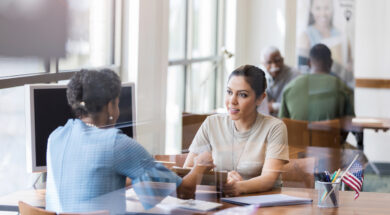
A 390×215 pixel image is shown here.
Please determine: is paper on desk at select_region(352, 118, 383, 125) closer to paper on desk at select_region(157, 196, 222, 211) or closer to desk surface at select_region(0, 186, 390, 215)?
desk surface at select_region(0, 186, 390, 215)

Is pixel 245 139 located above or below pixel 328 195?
above

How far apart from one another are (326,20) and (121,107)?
1.01 meters

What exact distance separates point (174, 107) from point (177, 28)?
0.30 meters

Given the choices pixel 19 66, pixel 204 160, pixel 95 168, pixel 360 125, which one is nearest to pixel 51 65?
pixel 19 66

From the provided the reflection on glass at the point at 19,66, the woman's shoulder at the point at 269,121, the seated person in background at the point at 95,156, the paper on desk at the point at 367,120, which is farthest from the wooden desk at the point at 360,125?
the reflection on glass at the point at 19,66

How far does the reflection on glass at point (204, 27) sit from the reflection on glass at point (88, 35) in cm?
29

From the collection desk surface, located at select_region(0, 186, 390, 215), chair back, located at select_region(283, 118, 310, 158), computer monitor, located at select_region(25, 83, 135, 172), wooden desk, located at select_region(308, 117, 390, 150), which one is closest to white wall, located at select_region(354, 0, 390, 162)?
wooden desk, located at select_region(308, 117, 390, 150)

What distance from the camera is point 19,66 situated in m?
1.95

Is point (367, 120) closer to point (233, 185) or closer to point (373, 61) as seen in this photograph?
point (373, 61)

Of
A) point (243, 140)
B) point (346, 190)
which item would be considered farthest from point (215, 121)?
point (346, 190)

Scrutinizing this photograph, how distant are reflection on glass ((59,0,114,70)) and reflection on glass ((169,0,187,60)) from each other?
0.22m

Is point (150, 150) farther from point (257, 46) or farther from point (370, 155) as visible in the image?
point (370, 155)

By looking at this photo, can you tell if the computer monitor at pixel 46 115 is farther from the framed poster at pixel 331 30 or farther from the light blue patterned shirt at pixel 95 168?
the framed poster at pixel 331 30

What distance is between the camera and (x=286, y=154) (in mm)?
1947
